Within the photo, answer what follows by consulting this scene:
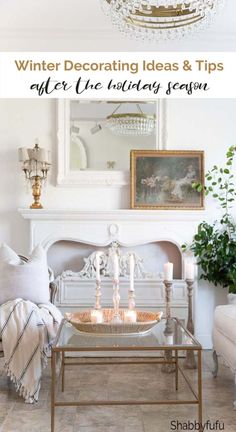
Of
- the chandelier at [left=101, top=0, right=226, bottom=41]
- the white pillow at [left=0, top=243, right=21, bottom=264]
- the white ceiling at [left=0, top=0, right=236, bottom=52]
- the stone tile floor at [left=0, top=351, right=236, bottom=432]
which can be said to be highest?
the white ceiling at [left=0, top=0, right=236, bottom=52]

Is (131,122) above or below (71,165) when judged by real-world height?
above

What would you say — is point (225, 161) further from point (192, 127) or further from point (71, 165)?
point (71, 165)

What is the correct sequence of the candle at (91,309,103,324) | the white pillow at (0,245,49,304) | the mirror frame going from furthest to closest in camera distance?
1. the mirror frame
2. the white pillow at (0,245,49,304)
3. the candle at (91,309,103,324)

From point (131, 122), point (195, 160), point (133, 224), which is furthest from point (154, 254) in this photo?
point (131, 122)

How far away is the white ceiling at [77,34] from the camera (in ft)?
14.4

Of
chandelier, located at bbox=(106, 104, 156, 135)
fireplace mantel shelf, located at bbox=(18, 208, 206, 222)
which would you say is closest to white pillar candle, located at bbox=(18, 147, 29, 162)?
fireplace mantel shelf, located at bbox=(18, 208, 206, 222)

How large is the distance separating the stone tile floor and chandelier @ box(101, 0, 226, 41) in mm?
2210

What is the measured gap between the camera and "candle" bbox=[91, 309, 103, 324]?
288 centimetres

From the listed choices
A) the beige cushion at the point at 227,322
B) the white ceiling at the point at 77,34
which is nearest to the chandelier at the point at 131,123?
the white ceiling at the point at 77,34

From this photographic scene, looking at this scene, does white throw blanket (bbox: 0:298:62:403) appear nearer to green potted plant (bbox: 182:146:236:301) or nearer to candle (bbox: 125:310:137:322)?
candle (bbox: 125:310:137:322)

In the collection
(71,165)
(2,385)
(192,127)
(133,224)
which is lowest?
(2,385)

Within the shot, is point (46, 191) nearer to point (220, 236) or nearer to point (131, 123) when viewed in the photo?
point (131, 123)

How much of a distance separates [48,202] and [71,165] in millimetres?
409

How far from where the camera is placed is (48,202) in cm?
473
